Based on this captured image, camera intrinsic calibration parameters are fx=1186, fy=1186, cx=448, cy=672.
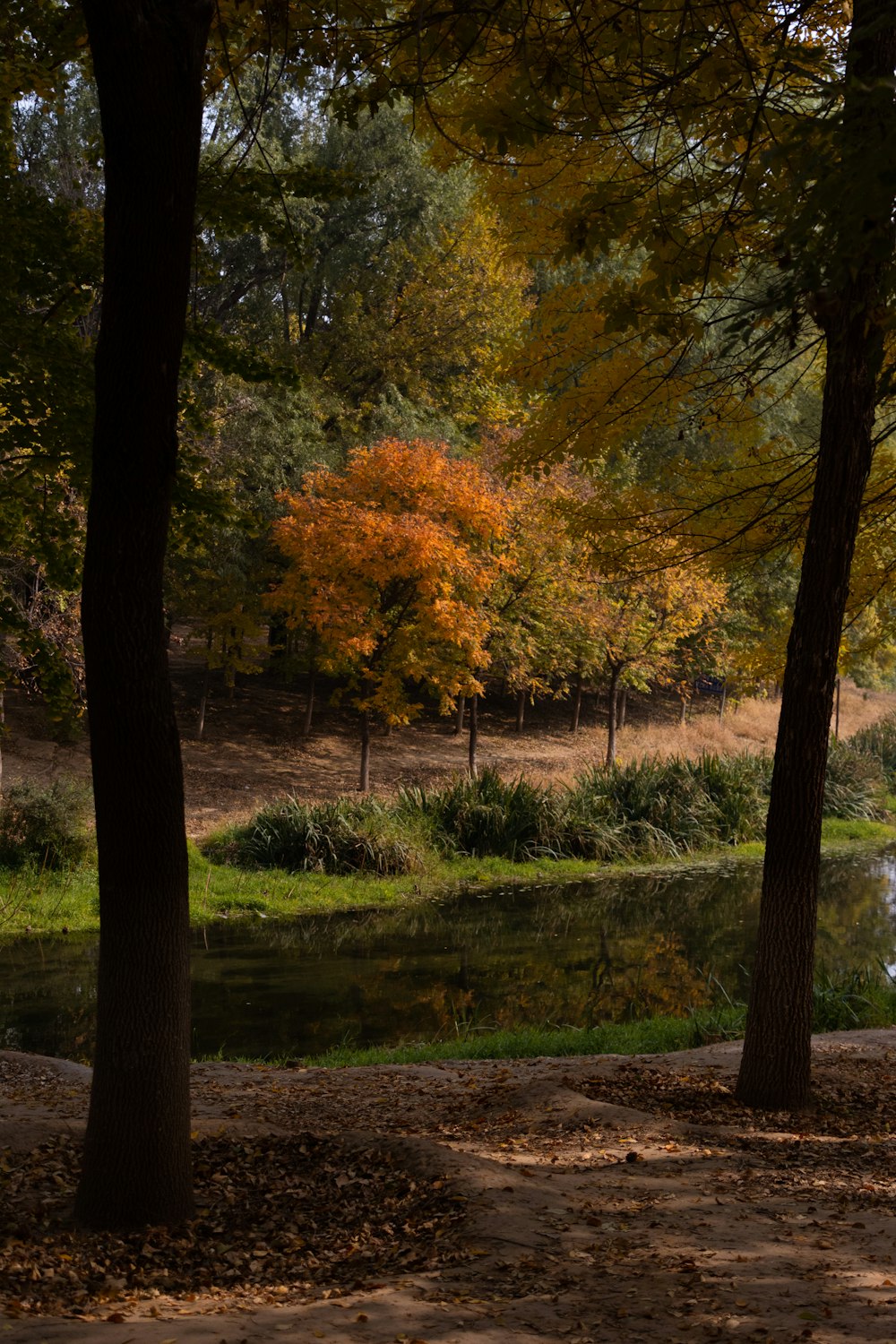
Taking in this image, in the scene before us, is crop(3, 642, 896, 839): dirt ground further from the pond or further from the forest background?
the forest background

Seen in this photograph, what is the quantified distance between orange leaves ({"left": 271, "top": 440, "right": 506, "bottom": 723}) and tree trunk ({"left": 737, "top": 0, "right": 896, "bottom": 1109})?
1249 cm

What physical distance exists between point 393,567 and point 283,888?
545cm

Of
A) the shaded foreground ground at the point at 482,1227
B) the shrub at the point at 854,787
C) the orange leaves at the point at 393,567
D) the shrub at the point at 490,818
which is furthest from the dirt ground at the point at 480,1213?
the shrub at the point at 854,787

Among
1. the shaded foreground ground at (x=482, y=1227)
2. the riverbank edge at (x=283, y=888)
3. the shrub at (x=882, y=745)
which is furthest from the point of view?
the shrub at (x=882, y=745)

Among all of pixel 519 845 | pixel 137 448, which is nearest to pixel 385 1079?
pixel 137 448

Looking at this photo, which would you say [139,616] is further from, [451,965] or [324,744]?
[324,744]

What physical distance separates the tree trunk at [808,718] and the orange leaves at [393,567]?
492 inches

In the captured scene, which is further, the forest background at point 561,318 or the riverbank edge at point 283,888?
the riverbank edge at point 283,888

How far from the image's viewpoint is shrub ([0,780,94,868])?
15500 mm

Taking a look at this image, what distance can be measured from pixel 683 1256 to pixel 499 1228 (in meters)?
0.67

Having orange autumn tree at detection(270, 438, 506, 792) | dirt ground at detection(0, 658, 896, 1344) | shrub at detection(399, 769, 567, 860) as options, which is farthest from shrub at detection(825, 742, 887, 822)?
dirt ground at detection(0, 658, 896, 1344)

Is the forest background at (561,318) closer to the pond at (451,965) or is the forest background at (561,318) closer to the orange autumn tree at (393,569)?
the pond at (451,965)

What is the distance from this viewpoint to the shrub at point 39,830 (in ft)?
50.9

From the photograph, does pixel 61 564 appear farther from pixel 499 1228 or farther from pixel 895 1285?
pixel 895 1285
